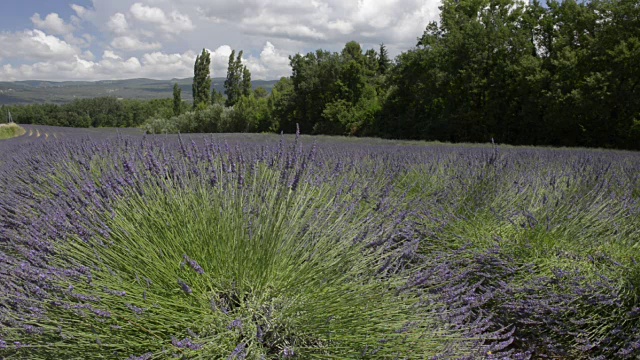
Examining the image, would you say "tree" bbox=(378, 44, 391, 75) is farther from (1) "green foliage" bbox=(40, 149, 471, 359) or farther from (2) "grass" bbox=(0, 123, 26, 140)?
(1) "green foliage" bbox=(40, 149, 471, 359)

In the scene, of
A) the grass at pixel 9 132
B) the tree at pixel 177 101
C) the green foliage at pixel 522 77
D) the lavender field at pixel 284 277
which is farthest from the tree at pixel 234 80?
the lavender field at pixel 284 277

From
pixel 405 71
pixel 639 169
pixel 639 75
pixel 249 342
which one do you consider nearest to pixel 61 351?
pixel 249 342

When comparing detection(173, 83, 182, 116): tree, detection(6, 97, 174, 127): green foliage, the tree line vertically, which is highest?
the tree line

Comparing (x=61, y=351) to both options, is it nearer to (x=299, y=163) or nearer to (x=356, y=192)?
(x=299, y=163)

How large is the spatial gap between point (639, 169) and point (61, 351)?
274 inches

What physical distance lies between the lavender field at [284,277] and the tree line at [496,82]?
18.7 m

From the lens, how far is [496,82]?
25188 millimetres

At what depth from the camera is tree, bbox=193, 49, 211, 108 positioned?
6581 centimetres

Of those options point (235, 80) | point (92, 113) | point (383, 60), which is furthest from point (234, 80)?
point (92, 113)

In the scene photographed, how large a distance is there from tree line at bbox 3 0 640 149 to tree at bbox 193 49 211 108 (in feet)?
86.7

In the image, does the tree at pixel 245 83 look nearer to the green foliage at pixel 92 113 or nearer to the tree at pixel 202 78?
the tree at pixel 202 78

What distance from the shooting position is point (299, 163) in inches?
106

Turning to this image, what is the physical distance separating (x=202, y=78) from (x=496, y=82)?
164 ft

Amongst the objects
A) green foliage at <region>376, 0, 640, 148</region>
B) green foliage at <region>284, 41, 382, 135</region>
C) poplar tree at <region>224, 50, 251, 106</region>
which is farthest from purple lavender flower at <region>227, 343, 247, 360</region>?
poplar tree at <region>224, 50, 251, 106</region>
